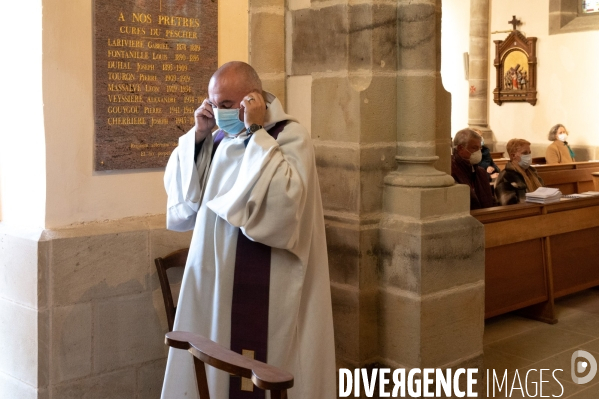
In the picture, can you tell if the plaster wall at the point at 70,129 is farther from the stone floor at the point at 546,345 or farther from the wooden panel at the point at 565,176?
the wooden panel at the point at 565,176

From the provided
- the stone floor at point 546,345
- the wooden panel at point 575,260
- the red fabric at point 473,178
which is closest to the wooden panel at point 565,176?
the wooden panel at point 575,260

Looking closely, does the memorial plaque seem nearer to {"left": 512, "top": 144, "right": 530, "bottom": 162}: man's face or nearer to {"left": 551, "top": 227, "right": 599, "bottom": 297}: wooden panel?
{"left": 551, "top": 227, "right": 599, "bottom": 297}: wooden panel

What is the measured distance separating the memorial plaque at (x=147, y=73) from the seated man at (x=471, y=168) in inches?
108

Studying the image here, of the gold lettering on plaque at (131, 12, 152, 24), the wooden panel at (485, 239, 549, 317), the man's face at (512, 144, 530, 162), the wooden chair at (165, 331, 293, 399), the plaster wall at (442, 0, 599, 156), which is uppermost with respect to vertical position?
the plaster wall at (442, 0, 599, 156)

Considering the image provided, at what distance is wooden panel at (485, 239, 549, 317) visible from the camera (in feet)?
17.2

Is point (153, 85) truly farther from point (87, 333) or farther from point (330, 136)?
point (87, 333)

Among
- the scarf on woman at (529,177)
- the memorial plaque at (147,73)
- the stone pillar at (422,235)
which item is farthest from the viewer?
the scarf on woman at (529,177)

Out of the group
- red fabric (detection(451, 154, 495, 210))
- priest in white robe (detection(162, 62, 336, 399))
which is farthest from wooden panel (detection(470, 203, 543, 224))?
priest in white robe (detection(162, 62, 336, 399))

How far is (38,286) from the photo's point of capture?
315 cm

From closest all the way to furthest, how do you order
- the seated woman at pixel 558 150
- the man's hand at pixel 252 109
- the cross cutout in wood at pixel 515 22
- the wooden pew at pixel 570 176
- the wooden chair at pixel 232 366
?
the wooden chair at pixel 232 366
the man's hand at pixel 252 109
the wooden pew at pixel 570 176
the seated woman at pixel 558 150
the cross cutout in wood at pixel 515 22

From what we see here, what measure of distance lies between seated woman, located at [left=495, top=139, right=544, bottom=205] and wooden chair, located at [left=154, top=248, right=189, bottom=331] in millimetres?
3450

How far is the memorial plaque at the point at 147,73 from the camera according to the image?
329 cm

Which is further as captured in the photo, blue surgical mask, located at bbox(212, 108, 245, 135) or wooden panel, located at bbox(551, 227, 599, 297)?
wooden panel, located at bbox(551, 227, 599, 297)

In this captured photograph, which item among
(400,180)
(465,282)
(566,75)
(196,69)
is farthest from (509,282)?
(566,75)
